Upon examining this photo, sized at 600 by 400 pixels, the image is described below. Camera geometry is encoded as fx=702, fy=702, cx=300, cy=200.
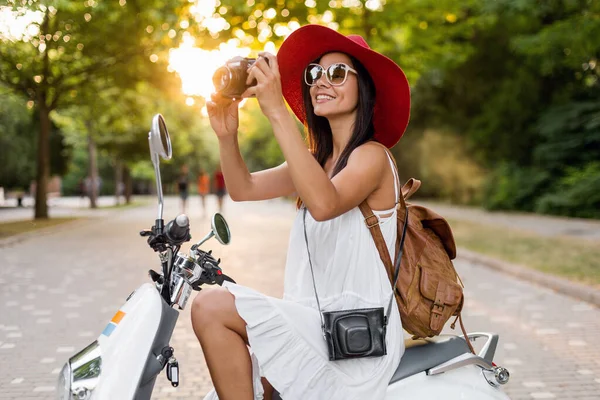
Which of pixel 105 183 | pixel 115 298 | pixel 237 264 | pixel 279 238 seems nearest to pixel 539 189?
pixel 279 238

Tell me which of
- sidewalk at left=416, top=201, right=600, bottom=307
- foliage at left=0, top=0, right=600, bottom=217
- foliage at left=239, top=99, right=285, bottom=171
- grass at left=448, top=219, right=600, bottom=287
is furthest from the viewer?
foliage at left=239, top=99, right=285, bottom=171

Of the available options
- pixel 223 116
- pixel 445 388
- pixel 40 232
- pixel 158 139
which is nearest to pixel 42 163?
pixel 40 232

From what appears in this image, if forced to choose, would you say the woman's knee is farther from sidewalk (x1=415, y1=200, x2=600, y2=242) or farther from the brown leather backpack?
sidewalk (x1=415, y1=200, x2=600, y2=242)

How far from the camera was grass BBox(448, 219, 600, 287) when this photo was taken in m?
9.09

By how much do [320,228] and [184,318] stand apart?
14.9 ft

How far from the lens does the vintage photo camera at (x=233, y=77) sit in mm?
2113

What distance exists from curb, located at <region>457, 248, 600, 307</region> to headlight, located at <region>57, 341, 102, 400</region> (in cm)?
628

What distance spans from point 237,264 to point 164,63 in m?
11.7

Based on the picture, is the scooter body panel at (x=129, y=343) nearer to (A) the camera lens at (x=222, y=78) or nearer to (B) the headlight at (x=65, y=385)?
(B) the headlight at (x=65, y=385)

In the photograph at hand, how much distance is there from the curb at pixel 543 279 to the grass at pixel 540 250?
0.21 m

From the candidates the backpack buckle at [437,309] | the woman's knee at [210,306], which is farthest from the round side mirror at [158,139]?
the backpack buckle at [437,309]

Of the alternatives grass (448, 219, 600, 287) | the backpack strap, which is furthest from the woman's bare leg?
grass (448, 219, 600, 287)

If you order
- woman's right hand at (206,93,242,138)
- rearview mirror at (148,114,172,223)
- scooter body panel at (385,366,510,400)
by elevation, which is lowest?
scooter body panel at (385,366,510,400)

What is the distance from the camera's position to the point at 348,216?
2.23 m
